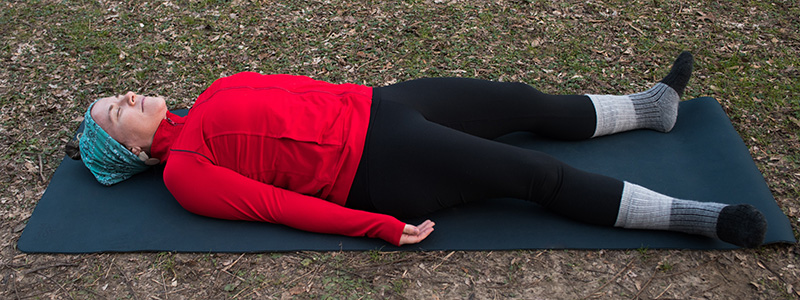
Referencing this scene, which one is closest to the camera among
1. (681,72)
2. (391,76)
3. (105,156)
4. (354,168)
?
(354,168)

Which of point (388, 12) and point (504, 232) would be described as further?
point (388, 12)

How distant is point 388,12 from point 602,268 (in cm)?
289

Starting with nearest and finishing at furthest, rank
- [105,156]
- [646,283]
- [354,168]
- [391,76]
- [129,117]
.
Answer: [646,283] < [354,168] < [129,117] < [105,156] < [391,76]

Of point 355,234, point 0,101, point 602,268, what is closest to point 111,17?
point 0,101

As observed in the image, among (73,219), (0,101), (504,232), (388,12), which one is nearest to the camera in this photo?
(504,232)

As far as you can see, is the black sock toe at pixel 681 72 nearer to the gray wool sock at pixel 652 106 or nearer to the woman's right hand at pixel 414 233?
the gray wool sock at pixel 652 106

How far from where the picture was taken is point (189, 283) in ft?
8.43

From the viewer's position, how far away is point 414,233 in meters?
2.56

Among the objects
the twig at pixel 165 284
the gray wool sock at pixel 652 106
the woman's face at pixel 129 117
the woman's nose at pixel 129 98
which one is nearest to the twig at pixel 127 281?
the twig at pixel 165 284

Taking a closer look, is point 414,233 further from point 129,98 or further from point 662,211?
point 129,98

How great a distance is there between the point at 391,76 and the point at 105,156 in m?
1.94

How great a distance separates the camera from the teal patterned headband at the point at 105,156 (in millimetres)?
2719

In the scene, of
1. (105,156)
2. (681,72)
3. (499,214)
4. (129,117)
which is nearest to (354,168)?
(499,214)

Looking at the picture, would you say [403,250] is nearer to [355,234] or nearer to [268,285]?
[355,234]
